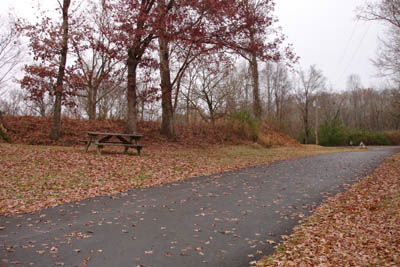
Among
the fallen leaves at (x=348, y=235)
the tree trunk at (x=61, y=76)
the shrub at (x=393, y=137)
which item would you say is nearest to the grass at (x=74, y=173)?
the tree trunk at (x=61, y=76)

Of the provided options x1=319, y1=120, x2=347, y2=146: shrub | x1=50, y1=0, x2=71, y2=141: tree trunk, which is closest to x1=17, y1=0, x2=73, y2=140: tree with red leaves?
x1=50, y1=0, x2=71, y2=141: tree trunk

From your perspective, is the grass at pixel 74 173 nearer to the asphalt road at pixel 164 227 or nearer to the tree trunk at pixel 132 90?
the asphalt road at pixel 164 227

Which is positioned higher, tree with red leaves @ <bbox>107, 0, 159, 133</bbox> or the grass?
tree with red leaves @ <bbox>107, 0, 159, 133</bbox>

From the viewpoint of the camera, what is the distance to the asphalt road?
3.69 m

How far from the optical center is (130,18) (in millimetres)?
13539

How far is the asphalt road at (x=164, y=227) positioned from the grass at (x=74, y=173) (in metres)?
0.70

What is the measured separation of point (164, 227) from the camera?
4.81 meters

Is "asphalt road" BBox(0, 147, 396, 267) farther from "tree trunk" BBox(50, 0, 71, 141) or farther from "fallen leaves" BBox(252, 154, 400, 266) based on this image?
"tree trunk" BBox(50, 0, 71, 141)

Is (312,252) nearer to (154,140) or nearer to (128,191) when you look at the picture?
(128,191)

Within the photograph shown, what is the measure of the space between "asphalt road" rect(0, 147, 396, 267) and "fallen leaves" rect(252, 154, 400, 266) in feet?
0.89

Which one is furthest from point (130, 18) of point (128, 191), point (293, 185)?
point (293, 185)

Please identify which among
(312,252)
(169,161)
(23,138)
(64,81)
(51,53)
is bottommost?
(312,252)

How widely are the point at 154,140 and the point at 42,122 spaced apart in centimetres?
651

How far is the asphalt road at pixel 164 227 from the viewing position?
3.69 meters
